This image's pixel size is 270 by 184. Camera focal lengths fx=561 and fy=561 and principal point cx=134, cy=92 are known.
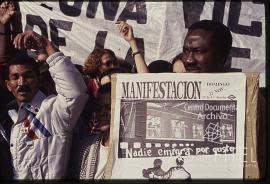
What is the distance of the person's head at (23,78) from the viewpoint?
5.54 metres

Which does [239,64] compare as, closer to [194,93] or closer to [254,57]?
[254,57]

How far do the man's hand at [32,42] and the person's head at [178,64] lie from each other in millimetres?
1171

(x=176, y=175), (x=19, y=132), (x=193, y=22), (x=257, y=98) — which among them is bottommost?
(x=176, y=175)

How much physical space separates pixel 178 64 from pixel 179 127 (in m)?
0.62

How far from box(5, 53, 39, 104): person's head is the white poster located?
2.93ft

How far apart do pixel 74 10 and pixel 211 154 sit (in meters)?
1.97

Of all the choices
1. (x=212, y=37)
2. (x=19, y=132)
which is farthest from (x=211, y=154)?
(x=19, y=132)

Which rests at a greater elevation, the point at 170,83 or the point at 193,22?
the point at 193,22

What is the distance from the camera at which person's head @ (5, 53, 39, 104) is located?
218 inches

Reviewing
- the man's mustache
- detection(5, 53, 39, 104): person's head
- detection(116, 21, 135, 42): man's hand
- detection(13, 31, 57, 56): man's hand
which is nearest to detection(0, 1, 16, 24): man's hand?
detection(13, 31, 57, 56): man's hand

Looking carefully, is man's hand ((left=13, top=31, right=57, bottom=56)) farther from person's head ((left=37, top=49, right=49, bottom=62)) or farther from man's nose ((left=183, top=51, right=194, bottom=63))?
man's nose ((left=183, top=51, right=194, bottom=63))

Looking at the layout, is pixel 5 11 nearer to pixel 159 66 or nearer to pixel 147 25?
pixel 147 25

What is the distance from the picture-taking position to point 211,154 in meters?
5.09

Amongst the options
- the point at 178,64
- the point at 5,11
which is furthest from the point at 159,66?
the point at 5,11
